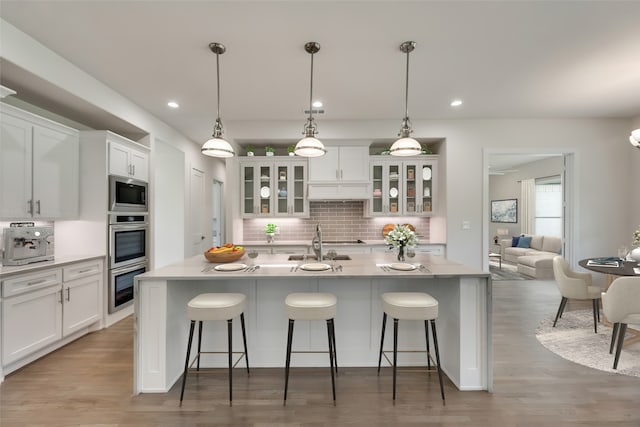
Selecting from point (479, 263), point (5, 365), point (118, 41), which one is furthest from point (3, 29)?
point (479, 263)

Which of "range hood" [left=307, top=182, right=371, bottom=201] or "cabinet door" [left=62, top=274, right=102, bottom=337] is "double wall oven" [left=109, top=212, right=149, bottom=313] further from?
"range hood" [left=307, top=182, right=371, bottom=201]

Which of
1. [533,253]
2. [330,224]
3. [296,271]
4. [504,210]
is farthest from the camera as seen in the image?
[504,210]

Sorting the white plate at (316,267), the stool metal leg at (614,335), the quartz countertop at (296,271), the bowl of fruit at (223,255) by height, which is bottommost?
the stool metal leg at (614,335)

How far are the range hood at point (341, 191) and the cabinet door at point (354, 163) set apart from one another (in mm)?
117

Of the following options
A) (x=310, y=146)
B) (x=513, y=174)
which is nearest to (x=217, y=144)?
(x=310, y=146)

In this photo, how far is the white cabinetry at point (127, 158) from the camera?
363 cm

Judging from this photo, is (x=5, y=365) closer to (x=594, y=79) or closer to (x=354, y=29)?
(x=354, y=29)

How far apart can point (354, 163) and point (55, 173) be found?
3811 mm

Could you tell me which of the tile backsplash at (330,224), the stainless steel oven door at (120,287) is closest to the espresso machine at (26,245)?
the stainless steel oven door at (120,287)

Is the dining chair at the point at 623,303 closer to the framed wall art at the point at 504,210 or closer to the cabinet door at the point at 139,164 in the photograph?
the cabinet door at the point at 139,164

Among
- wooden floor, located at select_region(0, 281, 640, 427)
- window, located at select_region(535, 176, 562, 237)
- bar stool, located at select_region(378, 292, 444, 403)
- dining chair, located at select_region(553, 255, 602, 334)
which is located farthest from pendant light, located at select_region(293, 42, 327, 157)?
window, located at select_region(535, 176, 562, 237)

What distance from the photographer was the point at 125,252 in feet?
12.6

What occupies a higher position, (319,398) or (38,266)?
(38,266)

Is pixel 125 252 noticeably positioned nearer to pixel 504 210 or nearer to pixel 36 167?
pixel 36 167
